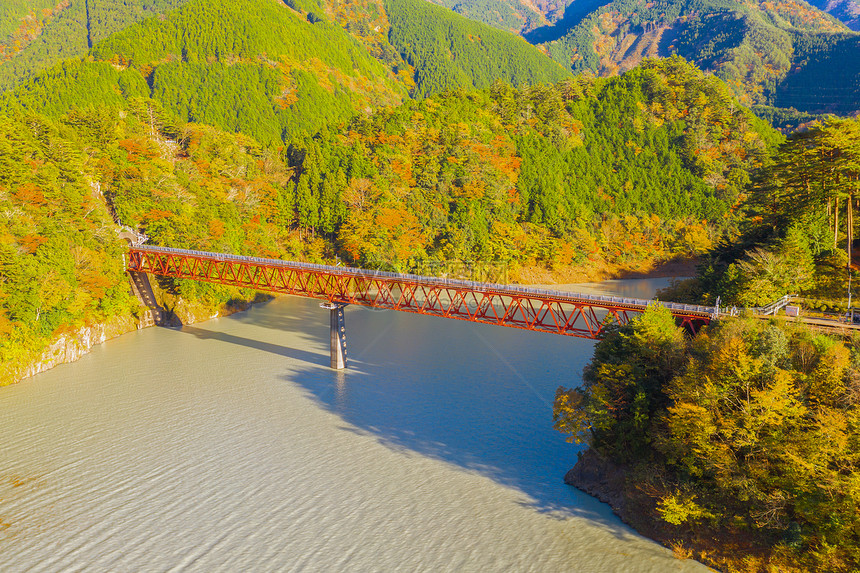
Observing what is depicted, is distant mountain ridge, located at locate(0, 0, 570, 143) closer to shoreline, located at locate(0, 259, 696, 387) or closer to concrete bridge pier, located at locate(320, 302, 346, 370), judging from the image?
shoreline, located at locate(0, 259, 696, 387)

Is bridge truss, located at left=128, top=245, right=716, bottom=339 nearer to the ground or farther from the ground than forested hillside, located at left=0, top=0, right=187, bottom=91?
nearer to the ground

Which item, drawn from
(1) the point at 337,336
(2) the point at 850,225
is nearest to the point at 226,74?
(1) the point at 337,336

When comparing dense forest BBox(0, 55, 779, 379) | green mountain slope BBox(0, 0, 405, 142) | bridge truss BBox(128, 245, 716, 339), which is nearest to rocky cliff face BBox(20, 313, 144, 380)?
dense forest BBox(0, 55, 779, 379)

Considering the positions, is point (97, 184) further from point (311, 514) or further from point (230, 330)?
point (311, 514)

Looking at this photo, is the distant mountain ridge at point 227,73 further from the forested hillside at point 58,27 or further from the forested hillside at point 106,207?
the forested hillside at point 106,207

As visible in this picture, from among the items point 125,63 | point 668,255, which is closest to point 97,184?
point 125,63

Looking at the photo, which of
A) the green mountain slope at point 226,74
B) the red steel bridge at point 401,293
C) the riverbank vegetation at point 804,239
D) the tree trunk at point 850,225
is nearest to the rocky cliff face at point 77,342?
the red steel bridge at point 401,293
